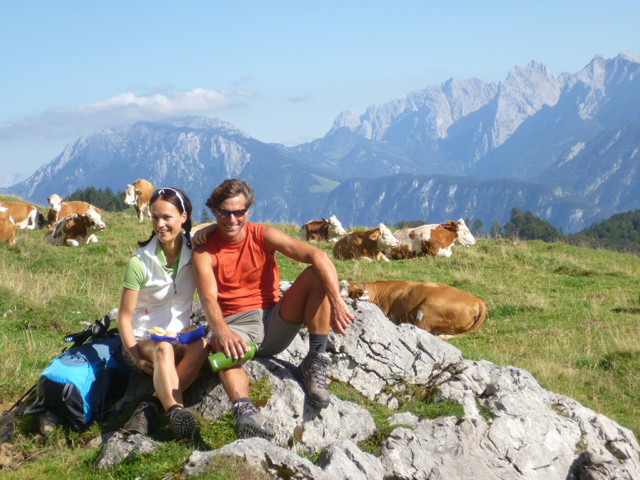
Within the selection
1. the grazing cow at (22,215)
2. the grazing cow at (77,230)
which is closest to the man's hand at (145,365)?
the grazing cow at (77,230)

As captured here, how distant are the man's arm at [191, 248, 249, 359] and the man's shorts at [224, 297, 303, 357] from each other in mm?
368

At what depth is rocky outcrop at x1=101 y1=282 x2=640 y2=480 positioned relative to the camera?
14.5ft

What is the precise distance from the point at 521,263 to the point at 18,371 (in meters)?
14.8

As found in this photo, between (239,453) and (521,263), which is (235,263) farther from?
(521,263)

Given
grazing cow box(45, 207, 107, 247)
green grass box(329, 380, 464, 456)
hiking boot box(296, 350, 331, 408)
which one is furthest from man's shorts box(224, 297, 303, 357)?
grazing cow box(45, 207, 107, 247)

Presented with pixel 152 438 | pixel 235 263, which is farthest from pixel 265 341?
pixel 152 438

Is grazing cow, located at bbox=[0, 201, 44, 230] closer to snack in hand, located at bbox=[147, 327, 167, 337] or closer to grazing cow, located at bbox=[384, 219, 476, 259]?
grazing cow, located at bbox=[384, 219, 476, 259]

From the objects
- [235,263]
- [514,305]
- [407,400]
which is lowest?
[514,305]

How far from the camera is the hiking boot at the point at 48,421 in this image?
203 inches

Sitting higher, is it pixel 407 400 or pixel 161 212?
pixel 161 212

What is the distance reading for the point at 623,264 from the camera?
58.1 ft

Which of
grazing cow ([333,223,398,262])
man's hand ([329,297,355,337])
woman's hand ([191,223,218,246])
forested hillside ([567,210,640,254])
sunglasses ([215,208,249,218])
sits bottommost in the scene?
forested hillside ([567,210,640,254])

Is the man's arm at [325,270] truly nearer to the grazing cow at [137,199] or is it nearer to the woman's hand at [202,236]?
the woman's hand at [202,236]

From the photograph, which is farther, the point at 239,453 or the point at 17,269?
the point at 17,269
